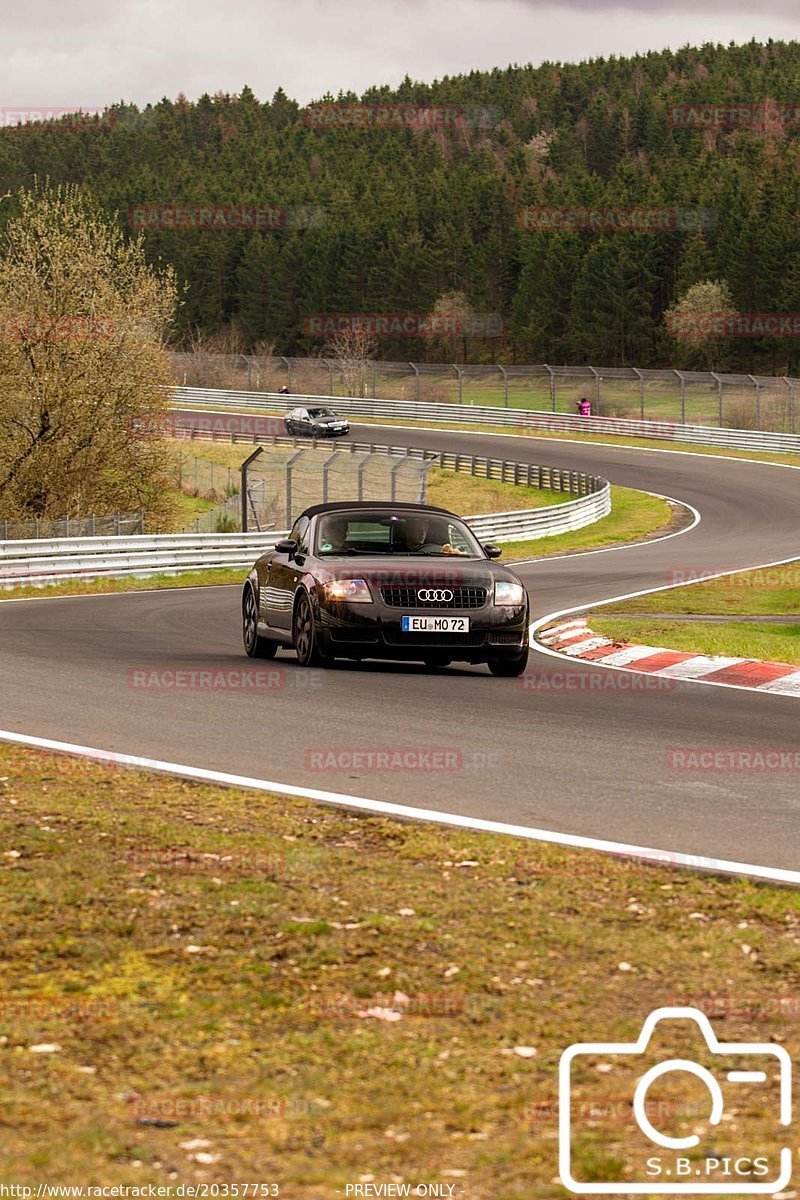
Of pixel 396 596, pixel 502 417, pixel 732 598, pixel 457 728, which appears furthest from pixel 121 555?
pixel 502 417

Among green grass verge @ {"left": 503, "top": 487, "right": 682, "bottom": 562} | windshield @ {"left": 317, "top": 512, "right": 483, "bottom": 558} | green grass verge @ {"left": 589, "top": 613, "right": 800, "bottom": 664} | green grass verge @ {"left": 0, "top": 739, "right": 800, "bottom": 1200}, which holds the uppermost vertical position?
windshield @ {"left": 317, "top": 512, "right": 483, "bottom": 558}

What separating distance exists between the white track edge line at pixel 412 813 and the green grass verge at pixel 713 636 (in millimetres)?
7837

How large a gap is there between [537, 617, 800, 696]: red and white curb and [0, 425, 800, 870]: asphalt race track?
54cm

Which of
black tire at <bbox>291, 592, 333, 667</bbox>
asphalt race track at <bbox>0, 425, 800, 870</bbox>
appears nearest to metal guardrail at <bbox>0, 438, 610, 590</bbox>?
asphalt race track at <bbox>0, 425, 800, 870</bbox>

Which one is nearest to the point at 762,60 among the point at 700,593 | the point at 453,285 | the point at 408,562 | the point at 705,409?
the point at 453,285

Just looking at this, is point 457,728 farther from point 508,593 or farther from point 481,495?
point 481,495

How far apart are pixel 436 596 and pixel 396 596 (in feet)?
1.15

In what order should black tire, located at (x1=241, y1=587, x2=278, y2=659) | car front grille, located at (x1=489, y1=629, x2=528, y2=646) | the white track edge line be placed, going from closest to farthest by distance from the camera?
1. the white track edge line
2. car front grille, located at (x1=489, y1=629, x2=528, y2=646)
3. black tire, located at (x1=241, y1=587, x2=278, y2=659)

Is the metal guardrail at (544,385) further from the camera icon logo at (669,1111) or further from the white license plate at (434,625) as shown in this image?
the camera icon logo at (669,1111)

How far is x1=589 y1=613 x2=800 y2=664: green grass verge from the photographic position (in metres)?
15.7

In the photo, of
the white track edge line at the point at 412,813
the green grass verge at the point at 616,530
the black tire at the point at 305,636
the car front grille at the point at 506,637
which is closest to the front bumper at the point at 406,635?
the car front grille at the point at 506,637

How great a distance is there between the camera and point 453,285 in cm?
13862

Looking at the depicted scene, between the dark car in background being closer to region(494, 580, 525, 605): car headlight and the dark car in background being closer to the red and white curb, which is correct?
the red and white curb

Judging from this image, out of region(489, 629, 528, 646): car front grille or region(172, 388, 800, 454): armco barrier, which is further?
region(172, 388, 800, 454): armco barrier
